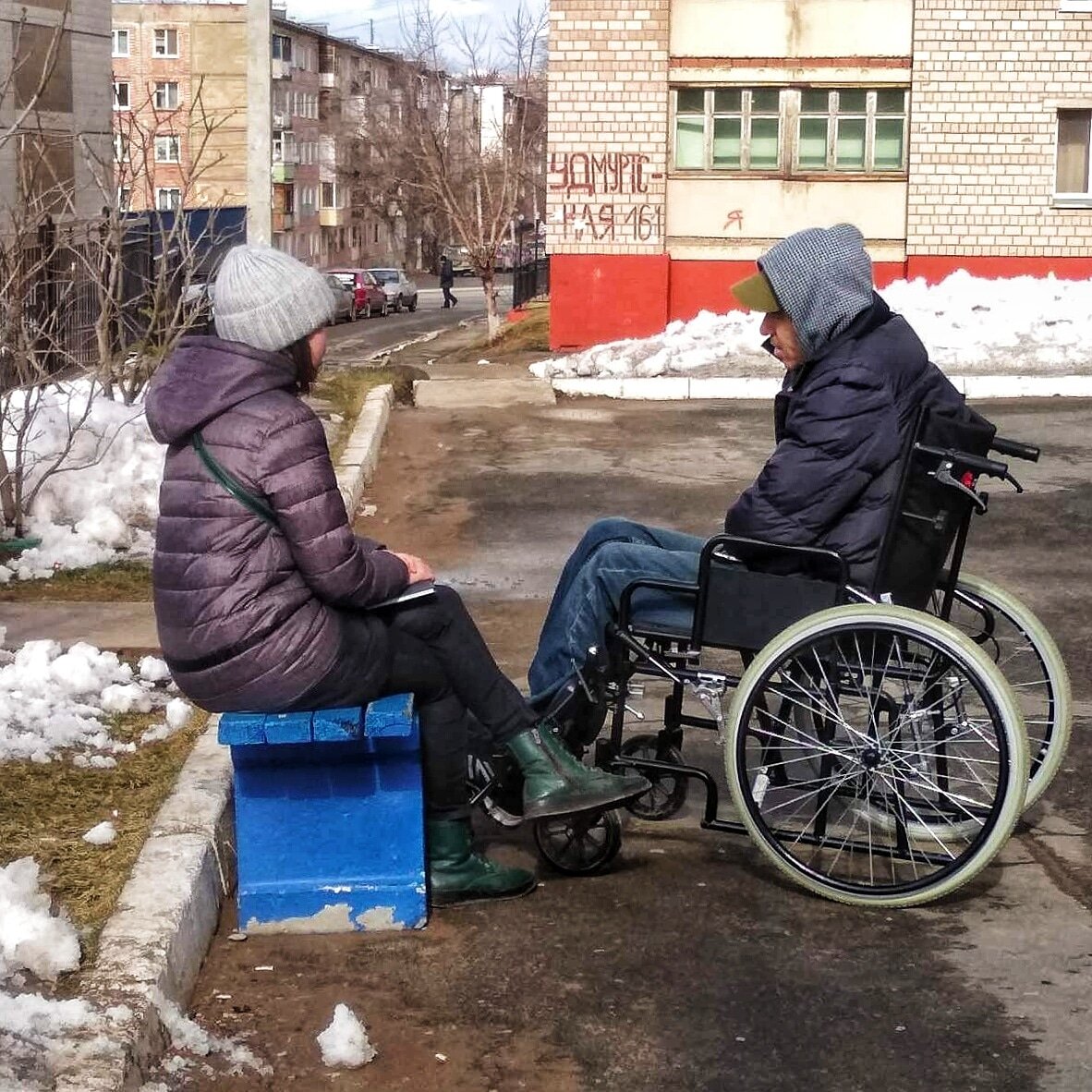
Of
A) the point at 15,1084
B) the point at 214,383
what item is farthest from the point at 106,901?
the point at 214,383

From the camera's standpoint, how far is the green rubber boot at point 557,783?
432cm

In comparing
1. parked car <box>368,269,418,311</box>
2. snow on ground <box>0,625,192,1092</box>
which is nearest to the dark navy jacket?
snow on ground <box>0,625,192,1092</box>

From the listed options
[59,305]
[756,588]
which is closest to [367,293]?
[59,305]

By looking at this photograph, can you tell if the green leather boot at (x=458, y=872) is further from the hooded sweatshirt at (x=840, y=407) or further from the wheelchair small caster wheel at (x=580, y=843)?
the hooded sweatshirt at (x=840, y=407)

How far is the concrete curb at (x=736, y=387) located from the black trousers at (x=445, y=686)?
11.7 m

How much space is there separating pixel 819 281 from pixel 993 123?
20.6 metres

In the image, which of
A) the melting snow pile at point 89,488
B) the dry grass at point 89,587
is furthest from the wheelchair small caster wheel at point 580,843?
the melting snow pile at point 89,488

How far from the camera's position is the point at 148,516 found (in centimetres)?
872

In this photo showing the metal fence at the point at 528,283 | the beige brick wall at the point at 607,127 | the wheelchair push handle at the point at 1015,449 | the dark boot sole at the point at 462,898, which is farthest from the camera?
the metal fence at the point at 528,283

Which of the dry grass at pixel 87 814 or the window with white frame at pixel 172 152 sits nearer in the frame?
the dry grass at pixel 87 814

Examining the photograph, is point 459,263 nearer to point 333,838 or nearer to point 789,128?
point 789,128

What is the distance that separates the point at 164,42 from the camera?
87500mm

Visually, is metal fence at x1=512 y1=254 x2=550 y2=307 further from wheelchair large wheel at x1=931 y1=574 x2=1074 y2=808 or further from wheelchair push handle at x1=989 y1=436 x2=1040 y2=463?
wheelchair push handle at x1=989 y1=436 x2=1040 y2=463

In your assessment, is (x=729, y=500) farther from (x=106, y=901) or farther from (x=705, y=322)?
(x=705, y=322)
